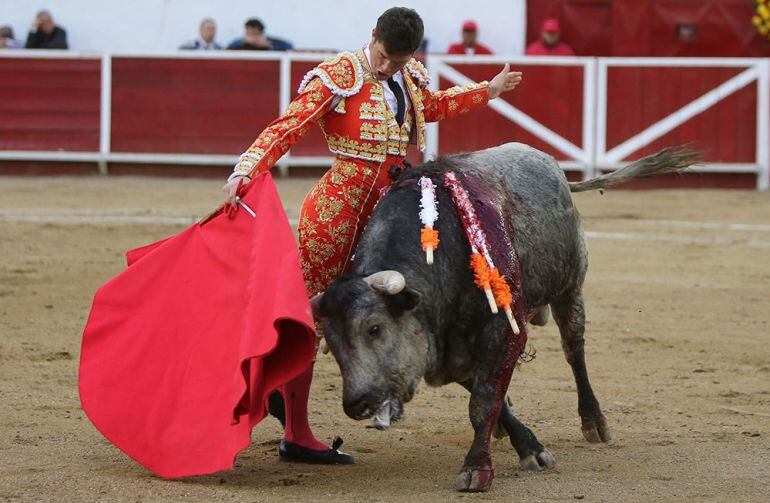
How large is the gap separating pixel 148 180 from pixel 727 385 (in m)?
6.81

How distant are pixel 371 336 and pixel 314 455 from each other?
583mm

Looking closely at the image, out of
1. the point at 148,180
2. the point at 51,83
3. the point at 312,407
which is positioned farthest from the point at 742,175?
the point at 312,407

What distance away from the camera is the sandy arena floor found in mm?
3570

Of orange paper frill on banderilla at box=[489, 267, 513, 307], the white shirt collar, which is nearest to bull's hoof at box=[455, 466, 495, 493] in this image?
orange paper frill on banderilla at box=[489, 267, 513, 307]

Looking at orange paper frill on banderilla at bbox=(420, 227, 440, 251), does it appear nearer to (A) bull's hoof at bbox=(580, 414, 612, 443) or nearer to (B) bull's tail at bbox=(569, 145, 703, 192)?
(A) bull's hoof at bbox=(580, 414, 612, 443)

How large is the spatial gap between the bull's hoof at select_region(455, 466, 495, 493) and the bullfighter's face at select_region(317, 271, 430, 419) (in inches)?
9.5

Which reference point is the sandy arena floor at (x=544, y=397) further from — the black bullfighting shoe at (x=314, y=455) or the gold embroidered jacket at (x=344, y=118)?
the gold embroidered jacket at (x=344, y=118)

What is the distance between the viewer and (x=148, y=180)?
1098 centimetres

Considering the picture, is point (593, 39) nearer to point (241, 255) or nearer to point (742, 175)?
point (742, 175)

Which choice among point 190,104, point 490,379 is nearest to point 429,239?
point 490,379

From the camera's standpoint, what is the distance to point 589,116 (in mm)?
11016

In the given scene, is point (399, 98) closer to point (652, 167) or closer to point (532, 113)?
point (652, 167)

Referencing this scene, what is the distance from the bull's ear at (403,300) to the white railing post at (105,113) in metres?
8.08

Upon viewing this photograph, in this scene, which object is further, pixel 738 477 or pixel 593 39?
pixel 593 39
